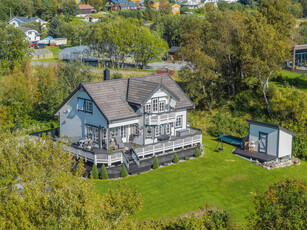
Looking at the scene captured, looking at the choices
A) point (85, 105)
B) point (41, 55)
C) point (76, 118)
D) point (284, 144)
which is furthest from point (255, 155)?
point (41, 55)

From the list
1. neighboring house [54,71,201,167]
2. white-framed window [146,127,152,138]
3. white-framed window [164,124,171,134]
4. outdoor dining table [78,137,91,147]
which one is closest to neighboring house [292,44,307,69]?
neighboring house [54,71,201,167]

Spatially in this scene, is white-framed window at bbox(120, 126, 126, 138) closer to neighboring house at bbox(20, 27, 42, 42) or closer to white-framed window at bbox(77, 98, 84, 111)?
white-framed window at bbox(77, 98, 84, 111)

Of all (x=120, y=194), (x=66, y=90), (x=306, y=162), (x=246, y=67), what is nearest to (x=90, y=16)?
(x=66, y=90)

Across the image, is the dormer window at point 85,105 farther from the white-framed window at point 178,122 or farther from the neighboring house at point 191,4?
the neighboring house at point 191,4

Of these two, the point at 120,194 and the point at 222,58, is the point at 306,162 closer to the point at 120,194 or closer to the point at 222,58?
the point at 222,58

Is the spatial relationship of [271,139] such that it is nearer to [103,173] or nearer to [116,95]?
[116,95]
